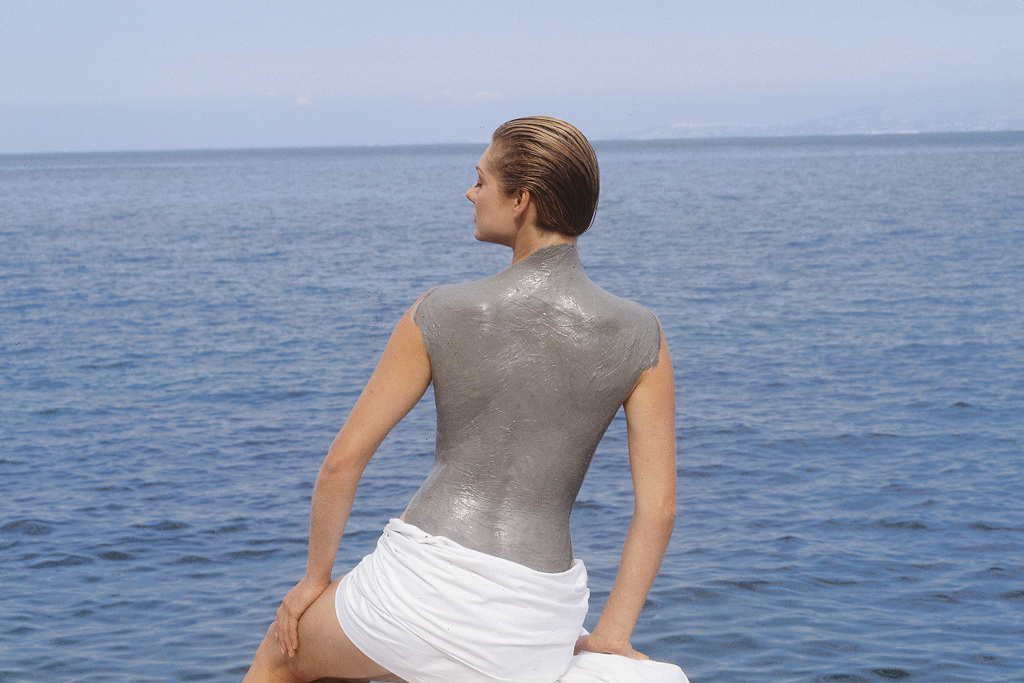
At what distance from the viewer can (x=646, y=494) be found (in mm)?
2607

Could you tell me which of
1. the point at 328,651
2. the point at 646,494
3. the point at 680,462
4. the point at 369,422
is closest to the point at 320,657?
the point at 328,651

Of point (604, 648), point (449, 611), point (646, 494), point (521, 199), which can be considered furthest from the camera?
point (604, 648)

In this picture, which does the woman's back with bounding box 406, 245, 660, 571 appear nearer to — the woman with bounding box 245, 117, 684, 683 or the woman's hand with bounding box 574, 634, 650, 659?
the woman with bounding box 245, 117, 684, 683

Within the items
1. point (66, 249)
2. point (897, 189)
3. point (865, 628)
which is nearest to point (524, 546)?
point (865, 628)

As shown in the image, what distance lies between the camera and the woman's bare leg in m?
2.48

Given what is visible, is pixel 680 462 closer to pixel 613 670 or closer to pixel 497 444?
pixel 613 670

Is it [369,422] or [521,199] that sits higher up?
[521,199]

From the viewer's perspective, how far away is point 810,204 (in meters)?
63.9

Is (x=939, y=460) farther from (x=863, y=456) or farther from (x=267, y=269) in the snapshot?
(x=267, y=269)

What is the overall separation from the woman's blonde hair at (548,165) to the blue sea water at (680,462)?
19.3 feet

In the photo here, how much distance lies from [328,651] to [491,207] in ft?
3.72

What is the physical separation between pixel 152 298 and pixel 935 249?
27.0 meters

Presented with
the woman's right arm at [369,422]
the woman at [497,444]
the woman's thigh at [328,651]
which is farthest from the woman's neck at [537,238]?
the woman's thigh at [328,651]

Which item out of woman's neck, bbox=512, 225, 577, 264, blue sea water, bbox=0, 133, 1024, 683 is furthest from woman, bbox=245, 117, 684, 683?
blue sea water, bbox=0, 133, 1024, 683
